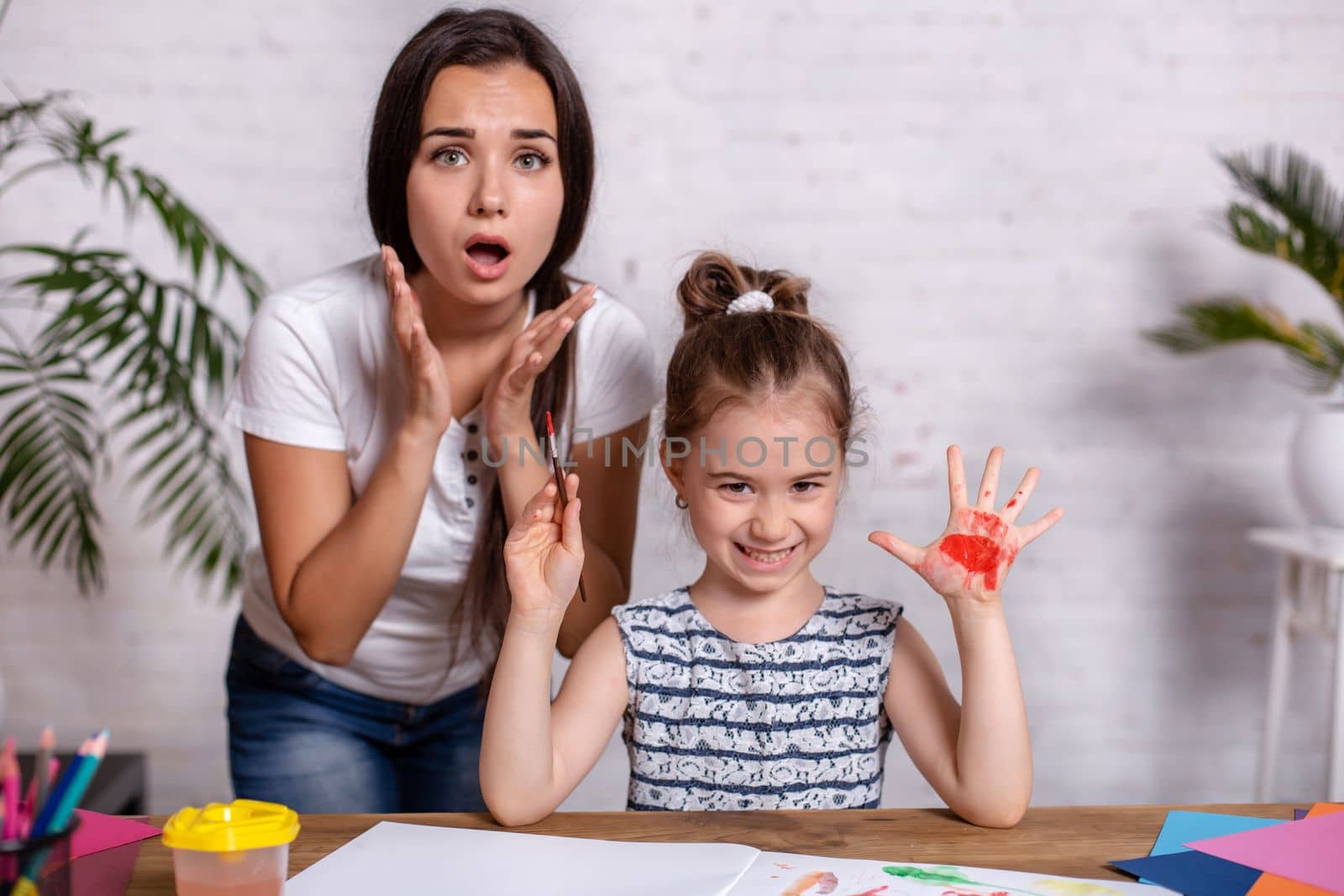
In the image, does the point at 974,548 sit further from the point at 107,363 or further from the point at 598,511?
the point at 107,363

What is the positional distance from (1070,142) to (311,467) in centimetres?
159

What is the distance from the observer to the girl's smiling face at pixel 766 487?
102cm

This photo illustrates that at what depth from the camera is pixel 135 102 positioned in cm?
211

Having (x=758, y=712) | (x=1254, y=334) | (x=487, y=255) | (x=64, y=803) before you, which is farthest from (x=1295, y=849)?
(x=1254, y=334)

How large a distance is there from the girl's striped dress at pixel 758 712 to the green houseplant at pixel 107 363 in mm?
940

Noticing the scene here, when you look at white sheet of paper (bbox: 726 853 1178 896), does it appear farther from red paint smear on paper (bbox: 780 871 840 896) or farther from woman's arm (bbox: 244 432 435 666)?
woman's arm (bbox: 244 432 435 666)

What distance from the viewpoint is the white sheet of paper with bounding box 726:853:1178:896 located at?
2.39ft

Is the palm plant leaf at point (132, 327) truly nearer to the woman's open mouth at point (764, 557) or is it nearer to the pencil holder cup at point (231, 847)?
the woman's open mouth at point (764, 557)

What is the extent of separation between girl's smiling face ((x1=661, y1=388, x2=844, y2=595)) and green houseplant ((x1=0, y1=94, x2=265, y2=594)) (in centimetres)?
93

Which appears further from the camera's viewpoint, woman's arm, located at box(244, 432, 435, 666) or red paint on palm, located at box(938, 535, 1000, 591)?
woman's arm, located at box(244, 432, 435, 666)

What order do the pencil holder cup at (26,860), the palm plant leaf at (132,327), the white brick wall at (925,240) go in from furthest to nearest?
the white brick wall at (925,240), the palm plant leaf at (132,327), the pencil holder cup at (26,860)

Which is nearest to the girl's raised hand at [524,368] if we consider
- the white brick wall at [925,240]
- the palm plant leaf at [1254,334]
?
the white brick wall at [925,240]

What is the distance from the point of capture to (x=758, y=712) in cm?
107

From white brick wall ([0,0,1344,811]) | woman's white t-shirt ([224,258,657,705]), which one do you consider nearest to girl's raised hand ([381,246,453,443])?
woman's white t-shirt ([224,258,657,705])
